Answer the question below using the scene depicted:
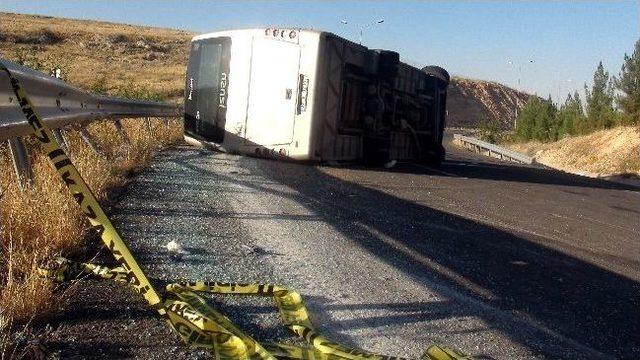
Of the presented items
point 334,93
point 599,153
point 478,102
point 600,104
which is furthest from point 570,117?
point 478,102

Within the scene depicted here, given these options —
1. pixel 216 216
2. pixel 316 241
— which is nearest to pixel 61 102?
pixel 216 216

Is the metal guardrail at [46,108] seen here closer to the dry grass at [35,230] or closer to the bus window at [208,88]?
the dry grass at [35,230]

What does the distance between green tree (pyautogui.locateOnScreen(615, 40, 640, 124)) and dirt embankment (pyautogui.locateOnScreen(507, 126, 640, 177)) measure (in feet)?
Answer: 6.35

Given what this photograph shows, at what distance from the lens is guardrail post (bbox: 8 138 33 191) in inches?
184

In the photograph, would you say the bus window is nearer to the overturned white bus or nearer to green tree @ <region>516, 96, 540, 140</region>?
the overturned white bus

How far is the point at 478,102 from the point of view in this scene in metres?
137

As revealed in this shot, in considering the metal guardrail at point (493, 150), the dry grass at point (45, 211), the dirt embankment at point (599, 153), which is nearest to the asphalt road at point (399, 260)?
the dry grass at point (45, 211)

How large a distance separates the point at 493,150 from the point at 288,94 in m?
24.4

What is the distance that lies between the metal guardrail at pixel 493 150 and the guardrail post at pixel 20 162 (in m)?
26.2

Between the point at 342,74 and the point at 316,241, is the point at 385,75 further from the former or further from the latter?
the point at 316,241

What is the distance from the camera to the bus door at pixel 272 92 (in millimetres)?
10742

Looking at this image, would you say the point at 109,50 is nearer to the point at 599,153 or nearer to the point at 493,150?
the point at 493,150

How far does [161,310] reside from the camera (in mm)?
2959

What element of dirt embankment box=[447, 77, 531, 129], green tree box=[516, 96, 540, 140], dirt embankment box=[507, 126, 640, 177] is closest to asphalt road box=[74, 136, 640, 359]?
dirt embankment box=[507, 126, 640, 177]
